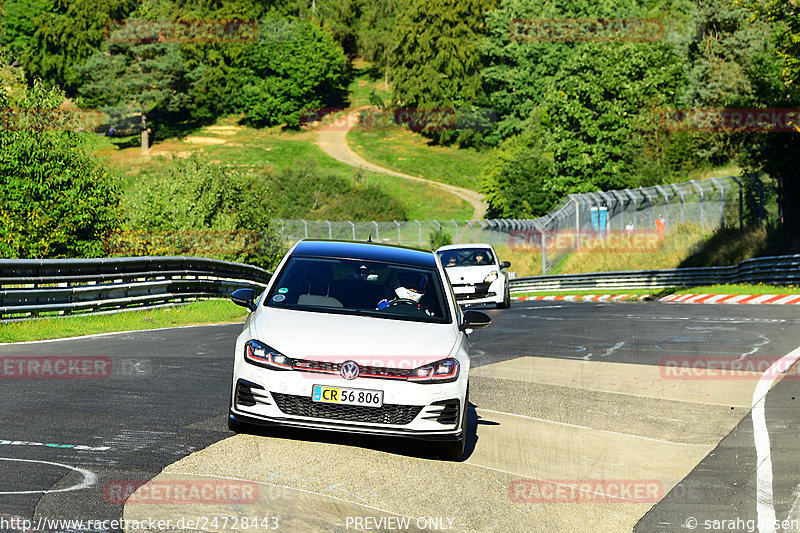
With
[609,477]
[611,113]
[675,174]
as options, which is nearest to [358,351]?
[609,477]

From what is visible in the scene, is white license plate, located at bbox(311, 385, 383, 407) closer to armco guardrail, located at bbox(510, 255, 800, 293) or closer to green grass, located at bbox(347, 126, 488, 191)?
armco guardrail, located at bbox(510, 255, 800, 293)

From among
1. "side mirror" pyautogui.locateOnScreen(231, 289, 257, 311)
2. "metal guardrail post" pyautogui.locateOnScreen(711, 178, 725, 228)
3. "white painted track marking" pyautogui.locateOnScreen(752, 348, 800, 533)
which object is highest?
"side mirror" pyautogui.locateOnScreen(231, 289, 257, 311)

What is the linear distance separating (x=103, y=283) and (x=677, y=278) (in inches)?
933

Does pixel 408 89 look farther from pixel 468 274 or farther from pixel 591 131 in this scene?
pixel 468 274

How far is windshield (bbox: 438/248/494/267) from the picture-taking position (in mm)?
24312

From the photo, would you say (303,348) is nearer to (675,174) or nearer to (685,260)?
(685,260)

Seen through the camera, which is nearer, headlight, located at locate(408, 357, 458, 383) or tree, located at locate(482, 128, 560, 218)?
headlight, located at locate(408, 357, 458, 383)

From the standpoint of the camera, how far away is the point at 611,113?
62.6 meters

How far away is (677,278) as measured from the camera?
122 feet

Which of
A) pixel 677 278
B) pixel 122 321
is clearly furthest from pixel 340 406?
pixel 677 278

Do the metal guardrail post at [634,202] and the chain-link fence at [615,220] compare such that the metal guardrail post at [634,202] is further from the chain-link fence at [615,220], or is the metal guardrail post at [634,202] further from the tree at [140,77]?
the tree at [140,77]

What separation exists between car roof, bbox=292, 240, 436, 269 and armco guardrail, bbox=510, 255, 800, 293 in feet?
70.1

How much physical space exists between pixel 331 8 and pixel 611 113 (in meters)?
71.7

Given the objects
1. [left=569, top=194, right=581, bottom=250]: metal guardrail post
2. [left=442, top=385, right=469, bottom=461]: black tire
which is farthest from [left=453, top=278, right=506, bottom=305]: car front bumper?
[left=569, top=194, right=581, bottom=250]: metal guardrail post
